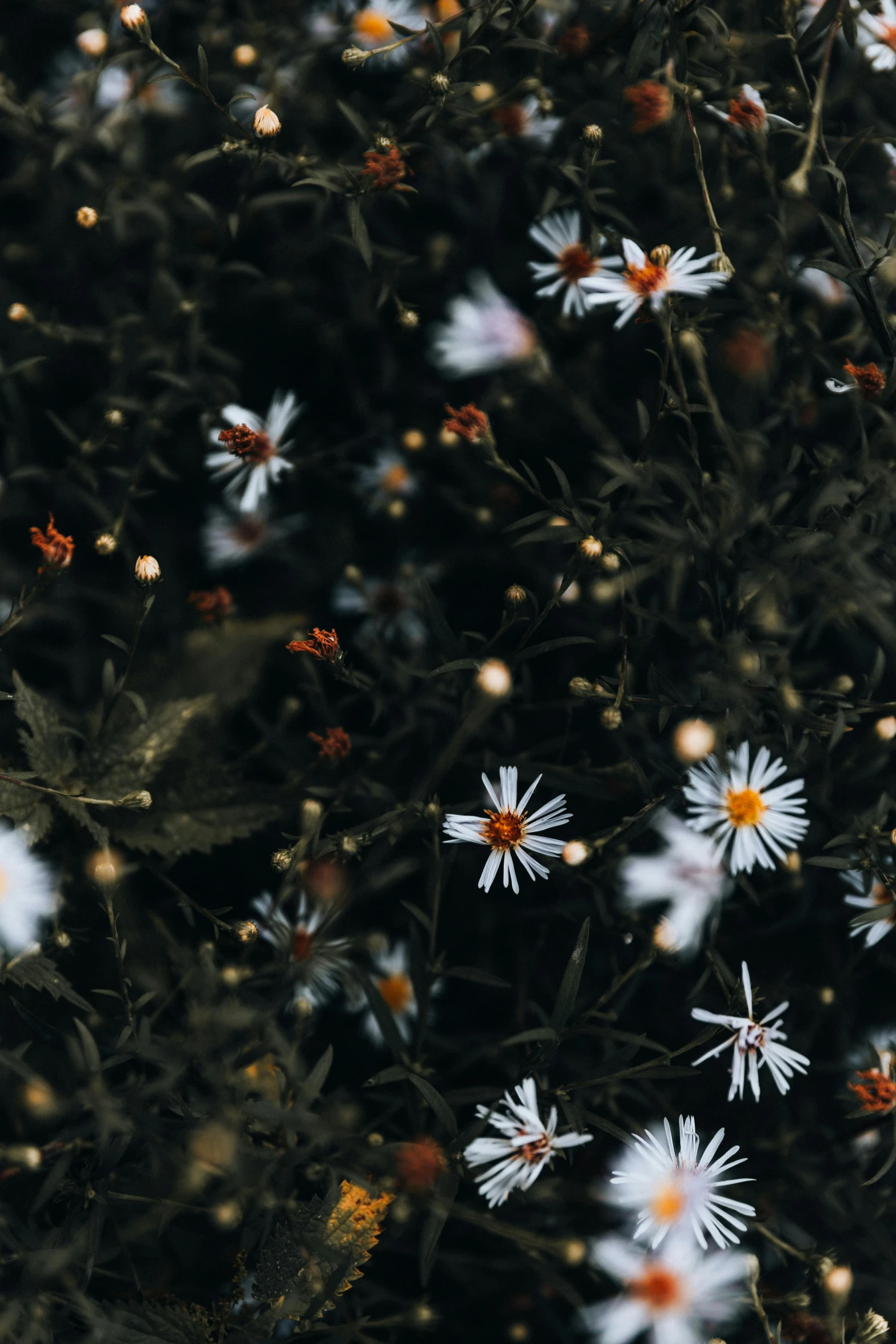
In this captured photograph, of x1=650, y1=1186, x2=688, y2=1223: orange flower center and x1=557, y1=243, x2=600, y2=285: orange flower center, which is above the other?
x1=557, y1=243, x2=600, y2=285: orange flower center

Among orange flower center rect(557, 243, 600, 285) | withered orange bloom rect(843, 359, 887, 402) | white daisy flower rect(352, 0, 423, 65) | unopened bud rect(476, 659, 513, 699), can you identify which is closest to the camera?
unopened bud rect(476, 659, 513, 699)

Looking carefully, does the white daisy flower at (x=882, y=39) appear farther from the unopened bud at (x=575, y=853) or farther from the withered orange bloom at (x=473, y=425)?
the unopened bud at (x=575, y=853)

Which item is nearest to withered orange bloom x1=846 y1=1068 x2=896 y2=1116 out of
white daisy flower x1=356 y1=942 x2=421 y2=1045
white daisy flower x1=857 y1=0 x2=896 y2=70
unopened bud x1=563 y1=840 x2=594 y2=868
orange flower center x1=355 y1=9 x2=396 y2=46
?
unopened bud x1=563 y1=840 x2=594 y2=868

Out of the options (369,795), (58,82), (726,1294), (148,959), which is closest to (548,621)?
(369,795)

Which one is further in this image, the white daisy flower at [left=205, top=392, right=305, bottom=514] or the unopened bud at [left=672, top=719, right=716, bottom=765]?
the white daisy flower at [left=205, top=392, right=305, bottom=514]

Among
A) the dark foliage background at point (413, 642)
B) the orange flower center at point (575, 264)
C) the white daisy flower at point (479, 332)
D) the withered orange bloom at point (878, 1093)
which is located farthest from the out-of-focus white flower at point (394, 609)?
the withered orange bloom at point (878, 1093)

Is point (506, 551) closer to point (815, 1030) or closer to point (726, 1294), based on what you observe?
point (815, 1030)

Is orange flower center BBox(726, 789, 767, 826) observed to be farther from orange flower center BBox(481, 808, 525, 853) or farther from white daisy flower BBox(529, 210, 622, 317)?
white daisy flower BBox(529, 210, 622, 317)
